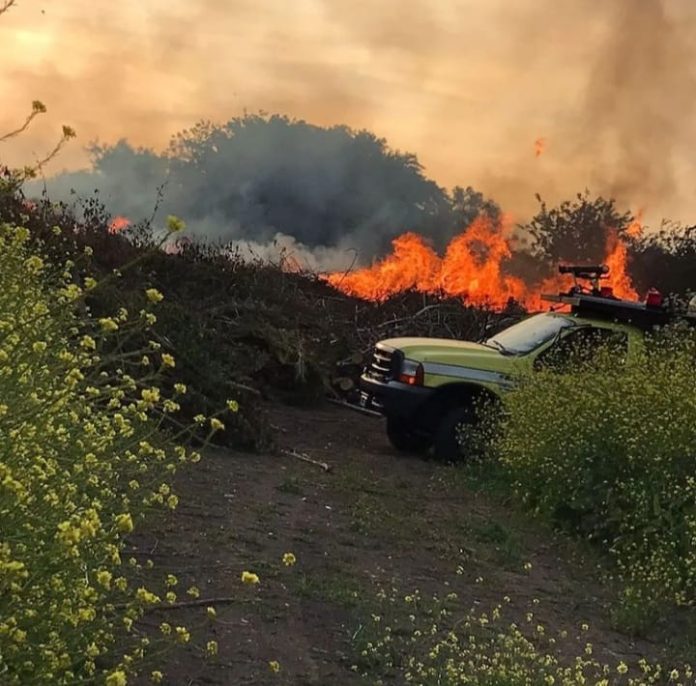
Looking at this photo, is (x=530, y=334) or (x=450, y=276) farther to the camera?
(x=450, y=276)

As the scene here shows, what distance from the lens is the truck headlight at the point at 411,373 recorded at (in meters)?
11.1

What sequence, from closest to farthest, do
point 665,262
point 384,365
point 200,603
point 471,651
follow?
point 200,603
point 471,651
point 384,365
point 665,262

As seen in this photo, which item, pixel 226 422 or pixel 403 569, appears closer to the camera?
pixel 403 569

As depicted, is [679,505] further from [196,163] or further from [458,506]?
[196,163]

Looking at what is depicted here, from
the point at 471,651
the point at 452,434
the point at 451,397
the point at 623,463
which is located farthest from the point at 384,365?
the point at 471,651

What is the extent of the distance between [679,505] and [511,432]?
92.3 inches

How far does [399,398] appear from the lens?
11078mm

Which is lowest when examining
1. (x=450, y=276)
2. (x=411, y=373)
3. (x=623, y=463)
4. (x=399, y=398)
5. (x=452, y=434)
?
(x=452, y=434)

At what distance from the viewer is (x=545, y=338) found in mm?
11469

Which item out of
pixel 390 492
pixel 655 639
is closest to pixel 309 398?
pixel 390 492

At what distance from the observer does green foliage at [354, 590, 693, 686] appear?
4.43 m

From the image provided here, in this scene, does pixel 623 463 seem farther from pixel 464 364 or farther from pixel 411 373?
pixel 411 373

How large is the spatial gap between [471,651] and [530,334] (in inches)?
281

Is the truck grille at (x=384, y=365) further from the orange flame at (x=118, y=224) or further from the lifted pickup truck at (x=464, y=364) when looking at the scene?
the orange flame at (x=118, y=224)
